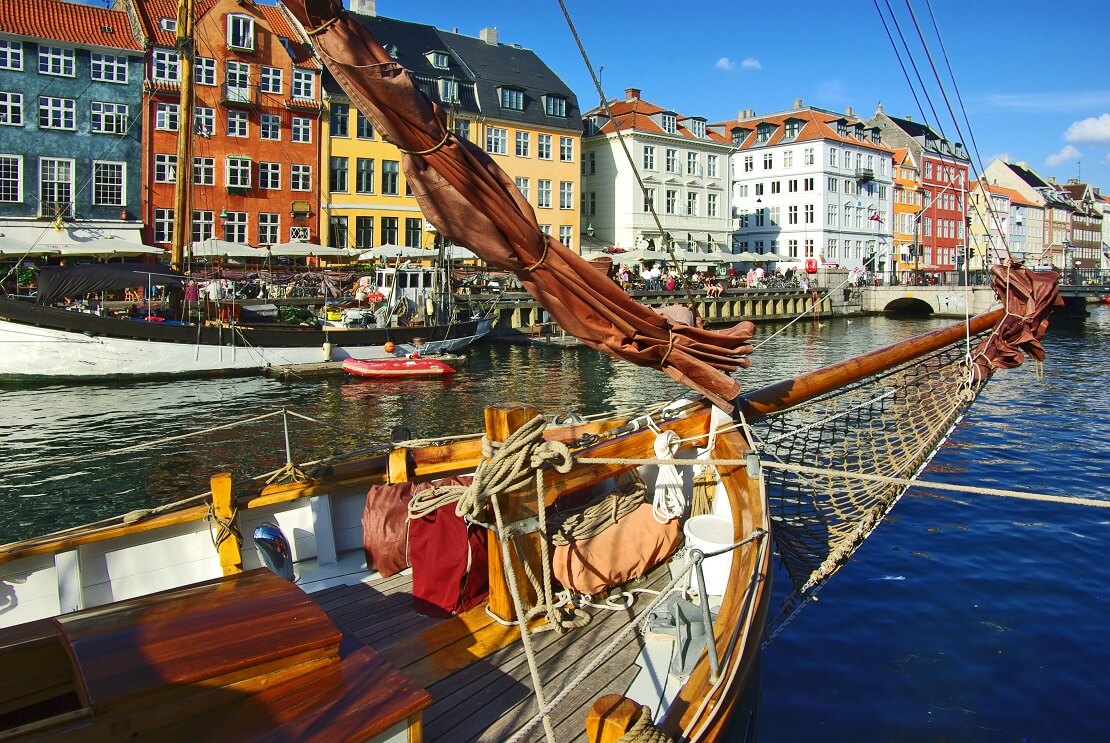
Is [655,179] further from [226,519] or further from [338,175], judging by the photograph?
[226,519]

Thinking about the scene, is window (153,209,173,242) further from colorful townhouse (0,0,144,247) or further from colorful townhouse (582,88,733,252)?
colorful townhouse (582,88,733,252)

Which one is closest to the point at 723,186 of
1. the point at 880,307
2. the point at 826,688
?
the point at 880,307

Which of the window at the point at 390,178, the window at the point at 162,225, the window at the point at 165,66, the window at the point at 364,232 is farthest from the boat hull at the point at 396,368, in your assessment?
the window at the point at 165,66

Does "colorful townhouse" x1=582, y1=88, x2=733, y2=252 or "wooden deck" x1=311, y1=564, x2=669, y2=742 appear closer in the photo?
"wooden deck" x1=311, y1=564, x2=669, y2=742

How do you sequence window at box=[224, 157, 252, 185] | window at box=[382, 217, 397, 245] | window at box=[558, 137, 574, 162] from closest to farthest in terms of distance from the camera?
window at box=[224, 157, 252, 185] < window at box=[382, 217, 397, 245] < window at box=[558, 137, 574, 162]

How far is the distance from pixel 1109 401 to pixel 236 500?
2190 cm

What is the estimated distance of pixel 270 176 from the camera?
134ft

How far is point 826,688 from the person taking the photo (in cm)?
649

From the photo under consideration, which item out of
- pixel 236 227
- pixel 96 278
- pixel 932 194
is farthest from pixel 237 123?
pixel 932 194

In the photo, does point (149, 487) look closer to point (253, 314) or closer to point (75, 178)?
point (253, 314)

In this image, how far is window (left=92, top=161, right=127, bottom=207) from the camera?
37.1 metres

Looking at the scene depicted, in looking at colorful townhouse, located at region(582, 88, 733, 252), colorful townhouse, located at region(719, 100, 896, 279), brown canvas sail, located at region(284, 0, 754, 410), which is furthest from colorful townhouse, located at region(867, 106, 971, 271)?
brown canvas sail, located at region(284, 0, 754, 410)

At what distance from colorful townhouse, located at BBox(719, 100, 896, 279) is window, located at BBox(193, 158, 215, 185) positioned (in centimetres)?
4302

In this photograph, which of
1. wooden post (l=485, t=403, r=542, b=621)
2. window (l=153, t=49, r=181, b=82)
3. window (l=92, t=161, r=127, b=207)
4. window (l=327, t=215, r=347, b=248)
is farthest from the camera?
window (l=327, t=215, r=347, b=248)
